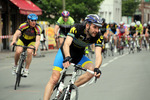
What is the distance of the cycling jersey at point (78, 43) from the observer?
23.3 feet

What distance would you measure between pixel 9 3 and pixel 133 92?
68.7ft

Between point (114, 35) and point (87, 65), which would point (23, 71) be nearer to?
point (87, 65)

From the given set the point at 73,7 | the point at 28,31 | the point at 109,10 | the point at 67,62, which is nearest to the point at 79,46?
the point at 67,62

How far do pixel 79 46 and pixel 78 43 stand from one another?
11 cm

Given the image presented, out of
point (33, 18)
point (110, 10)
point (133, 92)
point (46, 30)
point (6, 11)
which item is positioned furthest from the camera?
point (110, 10)

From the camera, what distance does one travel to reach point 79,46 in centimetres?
734

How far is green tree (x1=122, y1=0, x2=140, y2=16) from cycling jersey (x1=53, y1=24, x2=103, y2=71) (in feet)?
227

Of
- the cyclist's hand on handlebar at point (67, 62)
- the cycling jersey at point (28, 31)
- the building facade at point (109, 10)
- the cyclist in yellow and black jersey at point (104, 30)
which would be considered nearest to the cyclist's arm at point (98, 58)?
the cyclist's hand on handlebar at point (67, 62)

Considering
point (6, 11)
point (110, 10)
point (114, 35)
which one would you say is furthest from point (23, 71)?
point (110, 10)

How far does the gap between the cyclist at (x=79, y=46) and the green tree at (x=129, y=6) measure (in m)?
69.4

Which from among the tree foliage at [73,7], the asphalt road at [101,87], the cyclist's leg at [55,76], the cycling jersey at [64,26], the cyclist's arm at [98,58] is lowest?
the asphalt road at [101,87]

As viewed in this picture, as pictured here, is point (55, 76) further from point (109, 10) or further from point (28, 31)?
point (109, 10)

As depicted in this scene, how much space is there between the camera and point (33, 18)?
1096 cm

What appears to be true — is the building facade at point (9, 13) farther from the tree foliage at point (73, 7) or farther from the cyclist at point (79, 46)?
the cyclist at point (79, 46)
